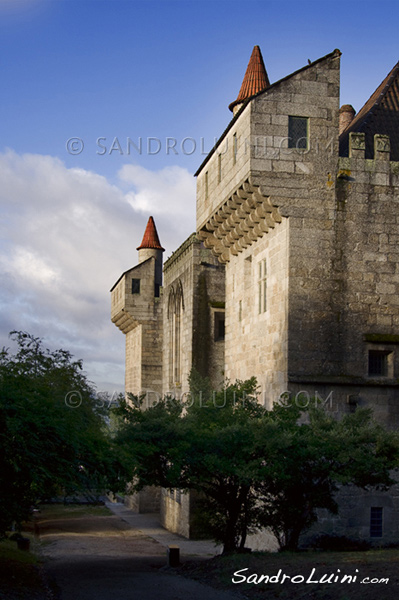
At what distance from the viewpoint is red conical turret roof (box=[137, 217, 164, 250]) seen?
40.8 meters

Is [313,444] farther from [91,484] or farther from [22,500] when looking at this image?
[22,500]

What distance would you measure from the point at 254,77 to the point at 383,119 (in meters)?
6.48

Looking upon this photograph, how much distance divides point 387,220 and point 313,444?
20.5ft

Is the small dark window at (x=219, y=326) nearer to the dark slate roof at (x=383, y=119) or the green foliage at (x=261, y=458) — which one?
the dark slate roof at (x=383, y=119)

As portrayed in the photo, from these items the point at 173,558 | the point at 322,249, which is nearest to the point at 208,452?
the point at 173,558

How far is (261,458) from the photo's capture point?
15320mm

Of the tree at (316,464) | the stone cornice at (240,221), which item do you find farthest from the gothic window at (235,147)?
the tree at (316,464)

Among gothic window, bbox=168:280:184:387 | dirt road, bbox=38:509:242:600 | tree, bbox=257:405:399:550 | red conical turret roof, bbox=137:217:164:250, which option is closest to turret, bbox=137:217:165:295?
red conical turret roof, bbox=137:217:164:250

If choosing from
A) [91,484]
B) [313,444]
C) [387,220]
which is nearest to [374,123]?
[387,220]

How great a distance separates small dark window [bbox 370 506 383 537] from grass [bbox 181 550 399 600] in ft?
10.1

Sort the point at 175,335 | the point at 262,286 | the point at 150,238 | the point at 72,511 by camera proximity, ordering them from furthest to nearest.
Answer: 1. the point at 150,238
2. the point at 72,511
3. the point at 175,335
4. the point at 262,286

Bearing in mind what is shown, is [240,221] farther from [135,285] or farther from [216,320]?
[135,285]

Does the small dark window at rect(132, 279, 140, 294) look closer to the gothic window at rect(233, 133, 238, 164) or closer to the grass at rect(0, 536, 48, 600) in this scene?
the grass at rect(0, 536, 48, 600)

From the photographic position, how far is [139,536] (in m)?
27.6
